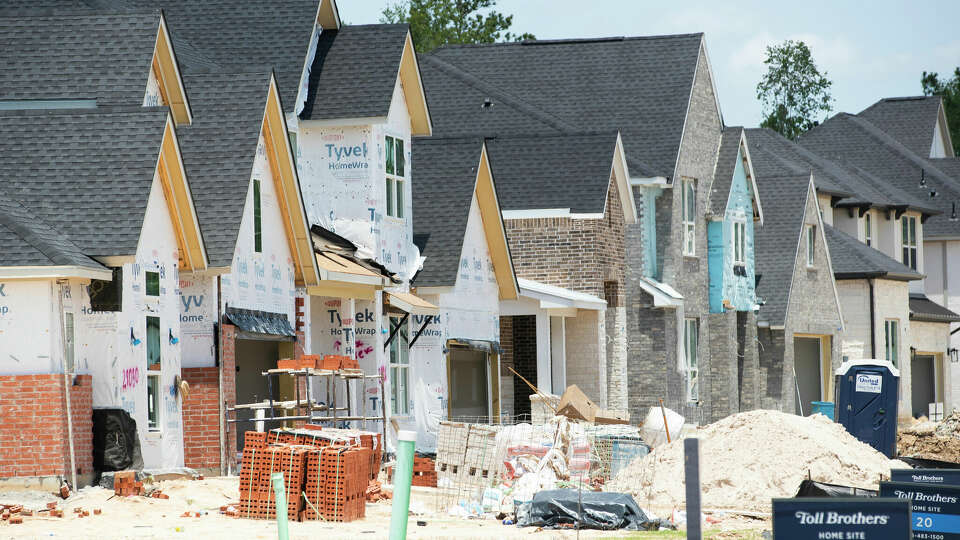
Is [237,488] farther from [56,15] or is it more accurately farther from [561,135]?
[561,135]

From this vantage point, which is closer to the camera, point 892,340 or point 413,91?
point 413,91

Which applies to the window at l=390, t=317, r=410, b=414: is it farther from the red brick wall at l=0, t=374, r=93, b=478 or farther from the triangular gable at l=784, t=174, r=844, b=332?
the triangular gable at l=784, t=174, r=844, b=332

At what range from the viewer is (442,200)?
30094 millimetres

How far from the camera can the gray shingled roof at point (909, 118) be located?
215 ft

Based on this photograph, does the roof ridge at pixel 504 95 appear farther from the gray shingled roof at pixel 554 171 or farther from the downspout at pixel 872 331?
the downspout at pixel 872 331

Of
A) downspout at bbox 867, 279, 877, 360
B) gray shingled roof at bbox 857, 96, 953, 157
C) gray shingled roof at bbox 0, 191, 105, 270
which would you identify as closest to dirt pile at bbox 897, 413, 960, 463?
downspout at bbox 867, 279, 877, 360

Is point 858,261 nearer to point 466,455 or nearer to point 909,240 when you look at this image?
point 909,240

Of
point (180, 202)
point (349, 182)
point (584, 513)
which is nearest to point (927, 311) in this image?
point (349, 182)

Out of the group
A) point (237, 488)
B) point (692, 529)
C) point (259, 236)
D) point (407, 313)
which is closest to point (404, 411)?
point (407, 313)

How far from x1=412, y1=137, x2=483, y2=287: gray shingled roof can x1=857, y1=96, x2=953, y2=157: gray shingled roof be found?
39348 millimetres

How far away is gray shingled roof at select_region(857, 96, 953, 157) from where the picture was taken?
215 feet

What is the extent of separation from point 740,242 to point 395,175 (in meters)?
16.2

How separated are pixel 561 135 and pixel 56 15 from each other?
15.2m

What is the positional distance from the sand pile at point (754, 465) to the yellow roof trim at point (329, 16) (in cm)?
1013
